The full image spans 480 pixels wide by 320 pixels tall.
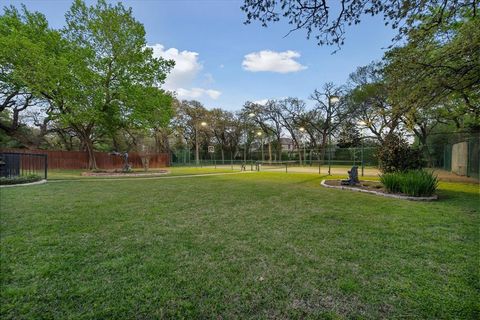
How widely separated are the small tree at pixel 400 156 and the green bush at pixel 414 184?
1.07 m

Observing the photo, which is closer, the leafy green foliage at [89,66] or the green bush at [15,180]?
the green bush at [15,180]

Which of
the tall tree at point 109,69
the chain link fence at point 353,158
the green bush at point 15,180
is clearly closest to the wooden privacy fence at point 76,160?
the tall tree at point 109,69

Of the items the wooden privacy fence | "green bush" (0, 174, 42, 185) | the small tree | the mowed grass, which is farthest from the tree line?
"green bush" (0, 174, 42, 185)

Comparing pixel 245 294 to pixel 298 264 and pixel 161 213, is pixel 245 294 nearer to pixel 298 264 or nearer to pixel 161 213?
pixel 298 264

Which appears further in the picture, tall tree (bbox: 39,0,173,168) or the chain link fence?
tall tree (bbox: 39,0,173,168)

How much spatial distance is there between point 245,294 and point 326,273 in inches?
34.4

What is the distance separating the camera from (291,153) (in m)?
31.3

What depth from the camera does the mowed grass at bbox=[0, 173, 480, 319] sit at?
173cm

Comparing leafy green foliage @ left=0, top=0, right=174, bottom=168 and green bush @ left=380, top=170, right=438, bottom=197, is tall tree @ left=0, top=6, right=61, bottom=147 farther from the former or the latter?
→ green bush @ left=380, top=170, right=438, bottom=197

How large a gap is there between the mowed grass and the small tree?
3.19 meters

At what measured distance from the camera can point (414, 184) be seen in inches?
238

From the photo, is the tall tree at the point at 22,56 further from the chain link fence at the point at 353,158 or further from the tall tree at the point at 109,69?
the chain link fence at the point at 353,158

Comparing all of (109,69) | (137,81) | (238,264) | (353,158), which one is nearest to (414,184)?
(238,264)

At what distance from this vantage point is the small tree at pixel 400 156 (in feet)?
24.5
